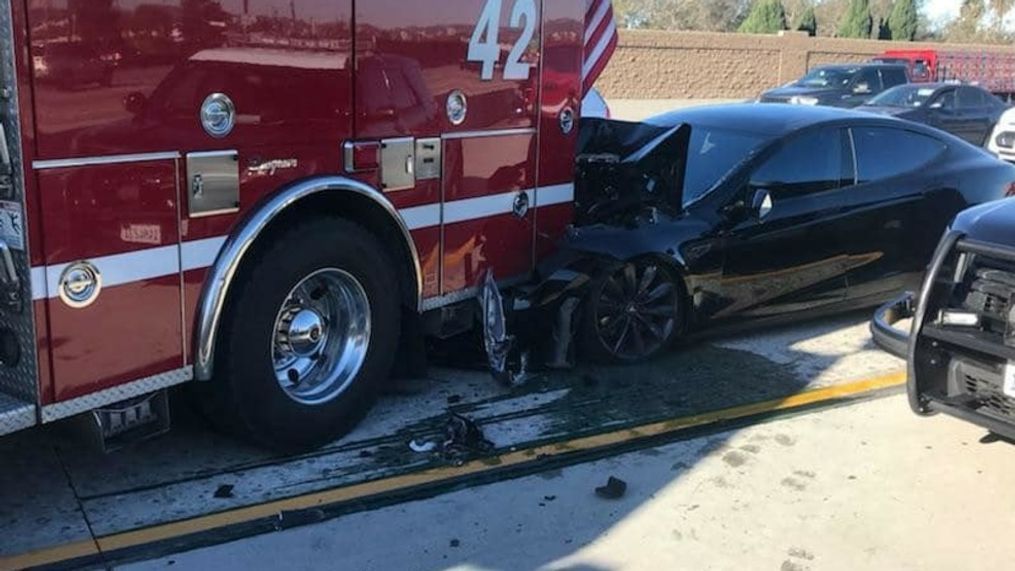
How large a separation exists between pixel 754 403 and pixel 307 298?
251cm

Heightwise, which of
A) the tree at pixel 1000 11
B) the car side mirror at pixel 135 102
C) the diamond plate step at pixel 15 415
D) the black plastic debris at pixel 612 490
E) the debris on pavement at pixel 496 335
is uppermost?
the tree at pixel 1000 11

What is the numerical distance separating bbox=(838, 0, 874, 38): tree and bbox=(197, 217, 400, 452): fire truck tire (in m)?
64.3

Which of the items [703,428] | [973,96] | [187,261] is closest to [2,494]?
[187,261]

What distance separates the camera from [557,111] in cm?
595

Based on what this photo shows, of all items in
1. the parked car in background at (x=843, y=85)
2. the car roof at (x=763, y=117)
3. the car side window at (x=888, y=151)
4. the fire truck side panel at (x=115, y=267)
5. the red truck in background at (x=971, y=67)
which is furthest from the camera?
the red truck in background at (x=971, y=67)

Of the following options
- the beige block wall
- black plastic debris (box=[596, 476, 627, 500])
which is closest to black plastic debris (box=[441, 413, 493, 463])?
black plastic debris (box=[596, 476, 627, 500])

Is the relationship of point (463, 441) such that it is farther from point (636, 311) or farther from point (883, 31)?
point (883, 31)

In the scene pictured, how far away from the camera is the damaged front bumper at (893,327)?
190 inches

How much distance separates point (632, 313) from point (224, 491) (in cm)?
268

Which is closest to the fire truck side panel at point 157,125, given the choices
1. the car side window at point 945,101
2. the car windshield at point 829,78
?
the car side window at point 945,101

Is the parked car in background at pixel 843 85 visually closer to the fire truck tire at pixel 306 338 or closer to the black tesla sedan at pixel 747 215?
the black tesla sedan at pixel 747 215

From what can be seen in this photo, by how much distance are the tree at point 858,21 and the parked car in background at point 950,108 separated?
1882 inches

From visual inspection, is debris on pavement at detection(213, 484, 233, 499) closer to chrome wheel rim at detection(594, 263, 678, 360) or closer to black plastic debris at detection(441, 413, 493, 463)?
black plastic debris at detection(441, 413, 493, 463)

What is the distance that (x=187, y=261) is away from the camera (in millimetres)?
4074
